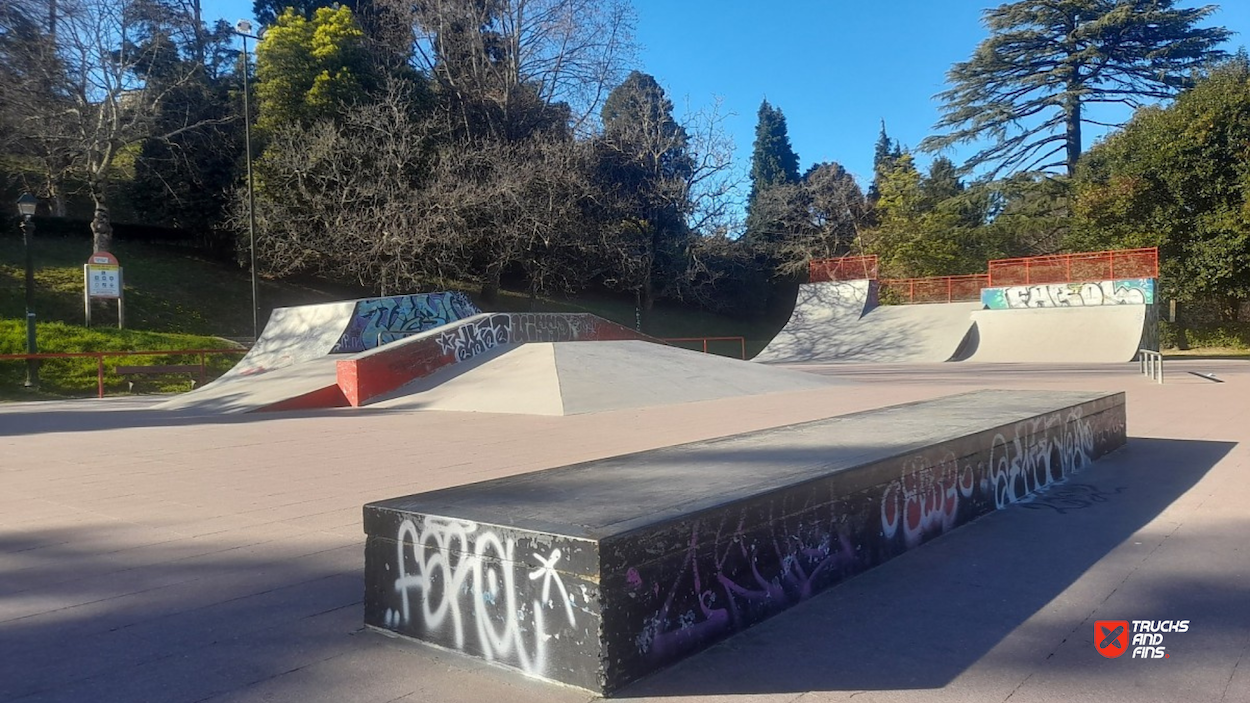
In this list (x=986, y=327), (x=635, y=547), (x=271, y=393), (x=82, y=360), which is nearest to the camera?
(x=635, y=547)

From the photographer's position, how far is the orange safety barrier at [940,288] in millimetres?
33469

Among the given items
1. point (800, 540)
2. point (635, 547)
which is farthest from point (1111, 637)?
point (635, 547)

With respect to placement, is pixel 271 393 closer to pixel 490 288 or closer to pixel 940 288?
pixel 490 288

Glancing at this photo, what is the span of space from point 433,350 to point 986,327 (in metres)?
22.1

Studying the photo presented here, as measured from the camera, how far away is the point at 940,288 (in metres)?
34.5

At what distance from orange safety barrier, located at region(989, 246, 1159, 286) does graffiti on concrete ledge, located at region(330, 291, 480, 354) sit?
21.3 m

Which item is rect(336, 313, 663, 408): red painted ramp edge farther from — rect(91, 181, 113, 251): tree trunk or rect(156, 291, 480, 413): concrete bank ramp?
rect(91, 181, 113, 251): tree trunk

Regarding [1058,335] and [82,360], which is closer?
[82,360]

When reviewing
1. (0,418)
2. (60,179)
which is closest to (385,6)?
(60,179)

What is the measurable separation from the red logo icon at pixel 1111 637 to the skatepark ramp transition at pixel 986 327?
Result: 2573 cm

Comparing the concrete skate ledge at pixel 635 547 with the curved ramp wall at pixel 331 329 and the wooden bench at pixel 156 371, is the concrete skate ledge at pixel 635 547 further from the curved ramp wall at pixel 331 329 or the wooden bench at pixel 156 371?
the wooden bench at pixel 156 371

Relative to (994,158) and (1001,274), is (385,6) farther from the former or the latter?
(994,158)

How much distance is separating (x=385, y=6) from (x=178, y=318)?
15.1 metres

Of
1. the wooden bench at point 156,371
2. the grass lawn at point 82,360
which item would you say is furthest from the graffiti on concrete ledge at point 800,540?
the grass lawn at point 82,360
